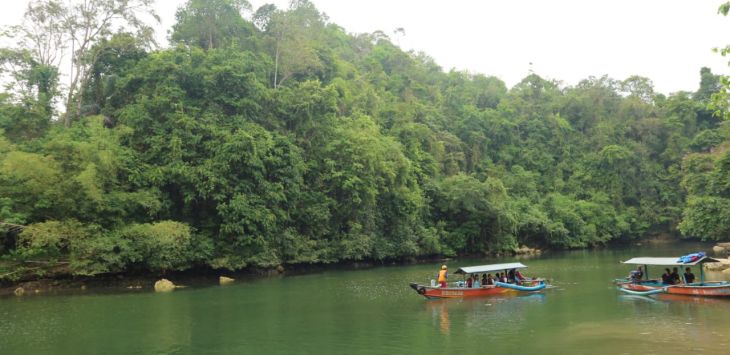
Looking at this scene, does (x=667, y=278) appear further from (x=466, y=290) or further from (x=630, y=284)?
(x=466, y=290)

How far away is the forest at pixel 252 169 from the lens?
30.0 metres

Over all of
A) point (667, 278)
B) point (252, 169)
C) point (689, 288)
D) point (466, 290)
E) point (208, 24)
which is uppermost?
point (208, 24)

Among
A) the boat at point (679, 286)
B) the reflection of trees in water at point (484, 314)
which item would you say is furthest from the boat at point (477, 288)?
the boat at point (679, 286)

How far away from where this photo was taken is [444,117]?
6662 centimetres

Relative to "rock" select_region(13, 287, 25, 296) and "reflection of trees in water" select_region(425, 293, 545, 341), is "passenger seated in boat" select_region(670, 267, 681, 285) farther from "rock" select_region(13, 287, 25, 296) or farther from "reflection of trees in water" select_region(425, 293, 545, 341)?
"rock" select_region(13, 287, 25, 296)

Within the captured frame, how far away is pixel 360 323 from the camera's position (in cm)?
1816

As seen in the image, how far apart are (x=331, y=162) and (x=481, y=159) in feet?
100

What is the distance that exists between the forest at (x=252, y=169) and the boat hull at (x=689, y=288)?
7.04 m

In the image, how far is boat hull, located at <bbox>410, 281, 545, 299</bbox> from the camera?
22828 millimetres

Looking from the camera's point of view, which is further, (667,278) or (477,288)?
(477,288)

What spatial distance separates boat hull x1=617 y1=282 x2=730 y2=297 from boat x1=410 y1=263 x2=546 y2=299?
3.85m

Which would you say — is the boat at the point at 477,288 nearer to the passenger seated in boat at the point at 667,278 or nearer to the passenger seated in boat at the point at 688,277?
the passenger seated in boat at the point at 667,278

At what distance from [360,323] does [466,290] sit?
718 cm

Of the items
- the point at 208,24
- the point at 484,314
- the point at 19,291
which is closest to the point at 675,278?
the point at 484,314
